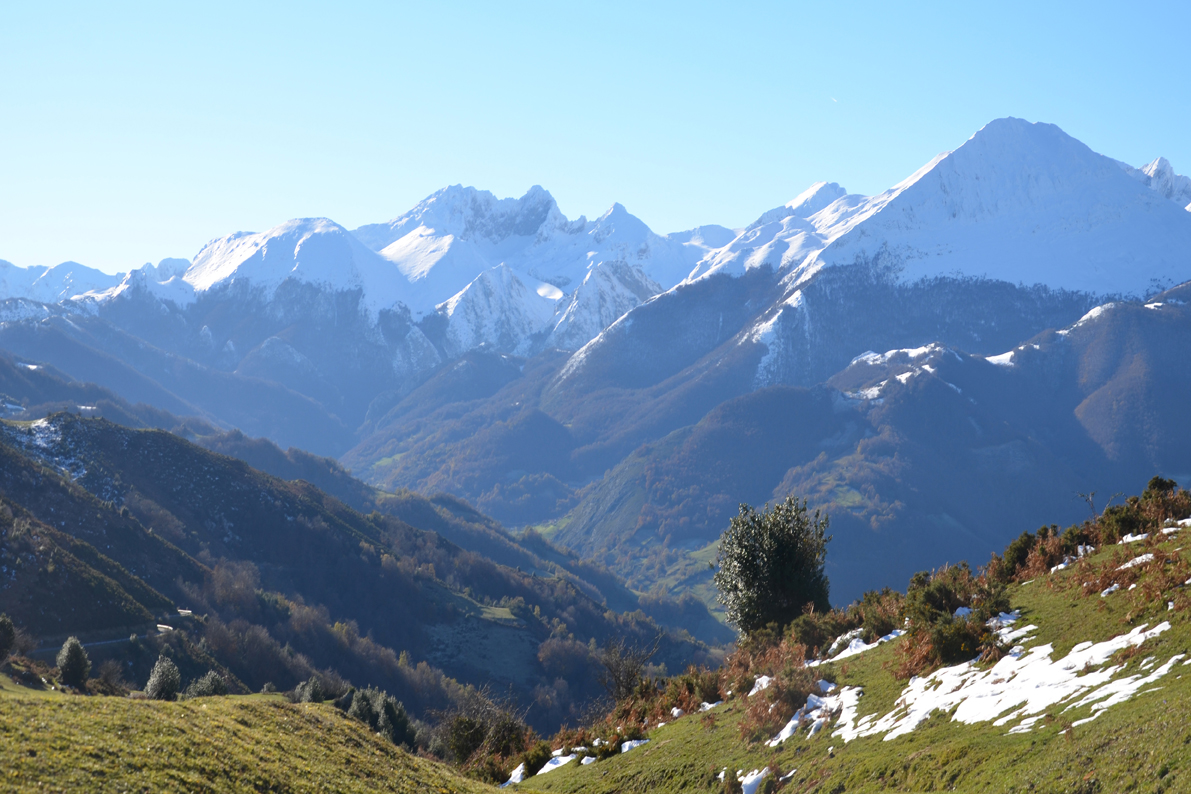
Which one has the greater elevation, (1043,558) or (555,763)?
(1043,558)

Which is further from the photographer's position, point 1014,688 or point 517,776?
point 517,776

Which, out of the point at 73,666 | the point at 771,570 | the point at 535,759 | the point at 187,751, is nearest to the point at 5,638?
the point at 73,666

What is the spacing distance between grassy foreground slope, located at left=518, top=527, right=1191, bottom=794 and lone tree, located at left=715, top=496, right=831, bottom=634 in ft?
50.2

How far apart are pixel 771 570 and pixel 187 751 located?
107 feet

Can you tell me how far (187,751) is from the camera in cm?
2081

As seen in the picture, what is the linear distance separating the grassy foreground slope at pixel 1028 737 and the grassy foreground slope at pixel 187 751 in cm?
724

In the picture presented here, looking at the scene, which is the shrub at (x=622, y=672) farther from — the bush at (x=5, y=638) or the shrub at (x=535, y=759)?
the bush at (x=5, y=638)

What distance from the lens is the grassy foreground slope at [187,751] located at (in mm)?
17828

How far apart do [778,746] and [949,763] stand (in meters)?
7.09

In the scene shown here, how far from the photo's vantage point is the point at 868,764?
21.3 m

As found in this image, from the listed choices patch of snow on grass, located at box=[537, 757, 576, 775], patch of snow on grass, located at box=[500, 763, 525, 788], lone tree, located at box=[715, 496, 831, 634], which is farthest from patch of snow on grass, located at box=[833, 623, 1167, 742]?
lone tree, located at box=[715, 496, 831, 634]

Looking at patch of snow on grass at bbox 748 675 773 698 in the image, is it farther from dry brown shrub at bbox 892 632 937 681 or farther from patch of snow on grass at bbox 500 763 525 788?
patch of snow on grass at bbox 500 763 525 788

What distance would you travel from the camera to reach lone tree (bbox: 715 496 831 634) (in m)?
46.8

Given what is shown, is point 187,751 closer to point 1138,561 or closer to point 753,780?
point 753,780
